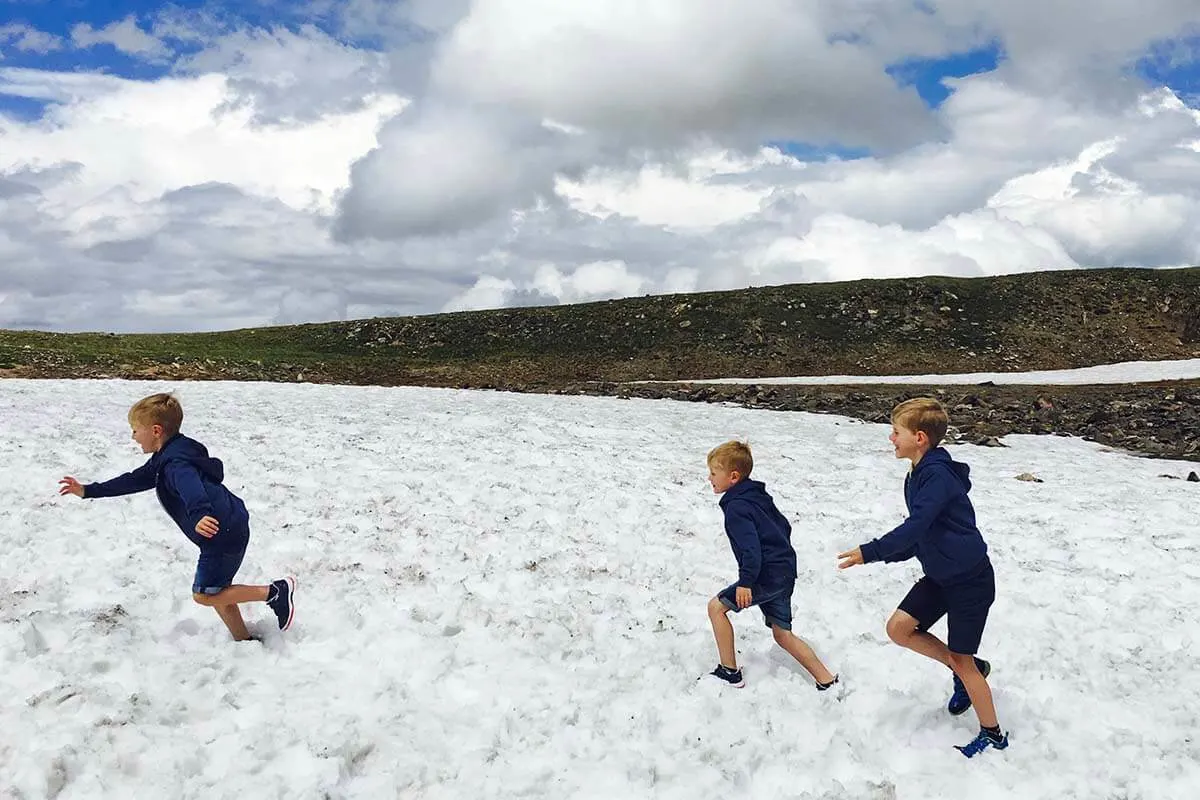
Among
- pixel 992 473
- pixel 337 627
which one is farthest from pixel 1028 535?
pixel 337 627

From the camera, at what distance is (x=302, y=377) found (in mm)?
40062

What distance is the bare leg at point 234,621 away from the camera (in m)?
7.13

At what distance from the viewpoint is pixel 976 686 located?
239 inches

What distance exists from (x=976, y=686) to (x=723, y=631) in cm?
198

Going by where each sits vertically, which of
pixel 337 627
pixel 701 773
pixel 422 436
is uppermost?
pixel 422 436

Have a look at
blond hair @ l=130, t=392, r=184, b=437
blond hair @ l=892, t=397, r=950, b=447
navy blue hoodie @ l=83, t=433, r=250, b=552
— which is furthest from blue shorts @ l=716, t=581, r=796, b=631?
blond hair @ l=130, t=392, r=184, b=437

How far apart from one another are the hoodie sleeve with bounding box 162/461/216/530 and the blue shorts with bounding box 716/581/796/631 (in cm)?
428

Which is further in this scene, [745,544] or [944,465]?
[745,544]

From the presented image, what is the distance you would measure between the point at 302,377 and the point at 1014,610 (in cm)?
3695

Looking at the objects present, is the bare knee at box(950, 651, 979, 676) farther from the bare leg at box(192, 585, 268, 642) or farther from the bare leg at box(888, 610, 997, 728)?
the bare leg at box(192, 585, 268, 642)

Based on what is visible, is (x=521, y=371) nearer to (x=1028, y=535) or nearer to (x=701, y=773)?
(x=1028, y=535)

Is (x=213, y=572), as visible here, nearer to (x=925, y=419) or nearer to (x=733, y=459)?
(x=733, y=459)

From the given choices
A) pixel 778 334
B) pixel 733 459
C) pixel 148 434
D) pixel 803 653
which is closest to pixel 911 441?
pixel 733 459

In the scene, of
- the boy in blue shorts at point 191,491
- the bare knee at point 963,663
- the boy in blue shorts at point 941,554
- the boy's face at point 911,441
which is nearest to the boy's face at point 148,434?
the boy in blue shorts at point 191,491
